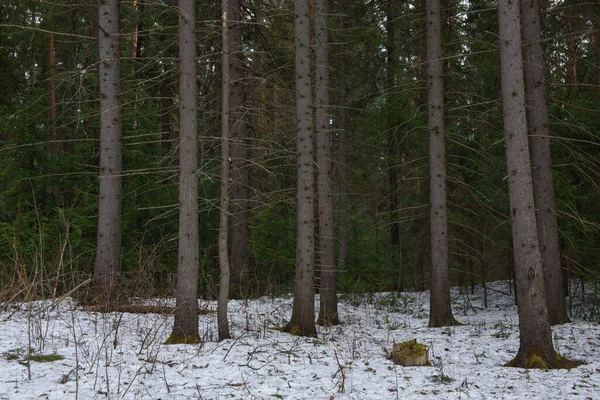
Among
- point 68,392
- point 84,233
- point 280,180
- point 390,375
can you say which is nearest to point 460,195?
point 280,180

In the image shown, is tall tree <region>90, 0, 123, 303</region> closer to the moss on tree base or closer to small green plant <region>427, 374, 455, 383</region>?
small green plant <region>427, 374, 455, 383</region>

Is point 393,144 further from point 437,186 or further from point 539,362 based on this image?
point 539,362

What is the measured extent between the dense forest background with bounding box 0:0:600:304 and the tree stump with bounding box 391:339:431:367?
379 cm

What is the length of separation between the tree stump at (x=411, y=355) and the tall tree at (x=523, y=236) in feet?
4.34

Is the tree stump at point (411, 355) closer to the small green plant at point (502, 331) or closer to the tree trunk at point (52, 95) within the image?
the small green plant at point (502, 331)

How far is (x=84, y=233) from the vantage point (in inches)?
494

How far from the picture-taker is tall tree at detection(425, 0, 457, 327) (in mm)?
11023

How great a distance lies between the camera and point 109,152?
9.86m

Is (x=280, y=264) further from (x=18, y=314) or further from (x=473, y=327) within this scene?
(x=18, y=314)

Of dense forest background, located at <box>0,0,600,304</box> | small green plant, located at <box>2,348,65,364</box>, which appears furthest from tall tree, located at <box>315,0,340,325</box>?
small green plant, located at <box>2,348,65,364</box>

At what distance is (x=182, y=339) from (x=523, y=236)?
5.46 m

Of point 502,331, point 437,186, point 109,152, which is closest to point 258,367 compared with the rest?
point 109,152

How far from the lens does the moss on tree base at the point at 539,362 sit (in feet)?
23.0

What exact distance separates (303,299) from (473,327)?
4.21 meters
